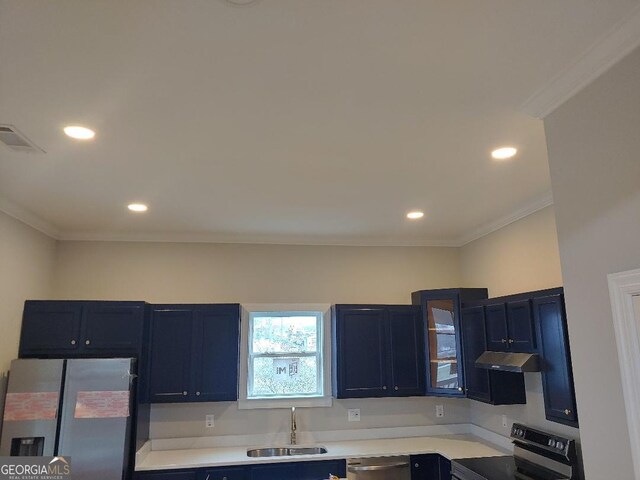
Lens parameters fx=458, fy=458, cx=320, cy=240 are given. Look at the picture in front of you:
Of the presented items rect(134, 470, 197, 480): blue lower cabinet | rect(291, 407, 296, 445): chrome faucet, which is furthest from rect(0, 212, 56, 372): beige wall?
rect(291, 407, 296, 445): chrome faucet

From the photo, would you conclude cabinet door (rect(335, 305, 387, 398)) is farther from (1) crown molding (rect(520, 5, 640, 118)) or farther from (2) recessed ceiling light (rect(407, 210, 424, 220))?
(1) crown molding (rect(520, 5, 640, 118))

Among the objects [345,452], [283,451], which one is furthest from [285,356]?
[345,452]

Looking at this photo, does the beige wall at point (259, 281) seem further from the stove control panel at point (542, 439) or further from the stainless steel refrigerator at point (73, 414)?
the stove control panel at point (542, 439)

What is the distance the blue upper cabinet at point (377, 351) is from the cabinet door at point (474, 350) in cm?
51

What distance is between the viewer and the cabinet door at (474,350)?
12.5ft

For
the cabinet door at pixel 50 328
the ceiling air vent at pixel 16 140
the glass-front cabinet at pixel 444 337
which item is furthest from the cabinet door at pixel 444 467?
the ceiling air vent at pixel 16 140

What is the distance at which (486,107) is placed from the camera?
2.13 meters

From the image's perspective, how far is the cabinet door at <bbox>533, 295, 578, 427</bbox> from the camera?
9.09ft

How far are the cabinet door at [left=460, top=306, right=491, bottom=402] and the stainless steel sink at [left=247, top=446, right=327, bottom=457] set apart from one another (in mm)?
1434

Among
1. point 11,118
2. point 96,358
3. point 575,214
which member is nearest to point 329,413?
point 96,358

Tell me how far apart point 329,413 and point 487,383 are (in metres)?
1.61

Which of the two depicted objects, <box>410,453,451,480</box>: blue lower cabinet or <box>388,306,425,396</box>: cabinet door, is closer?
<box>410,453,451,480</box>: blue lower cabinet

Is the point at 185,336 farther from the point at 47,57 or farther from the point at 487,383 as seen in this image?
the point at 47,57

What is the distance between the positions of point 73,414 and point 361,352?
246 cm
